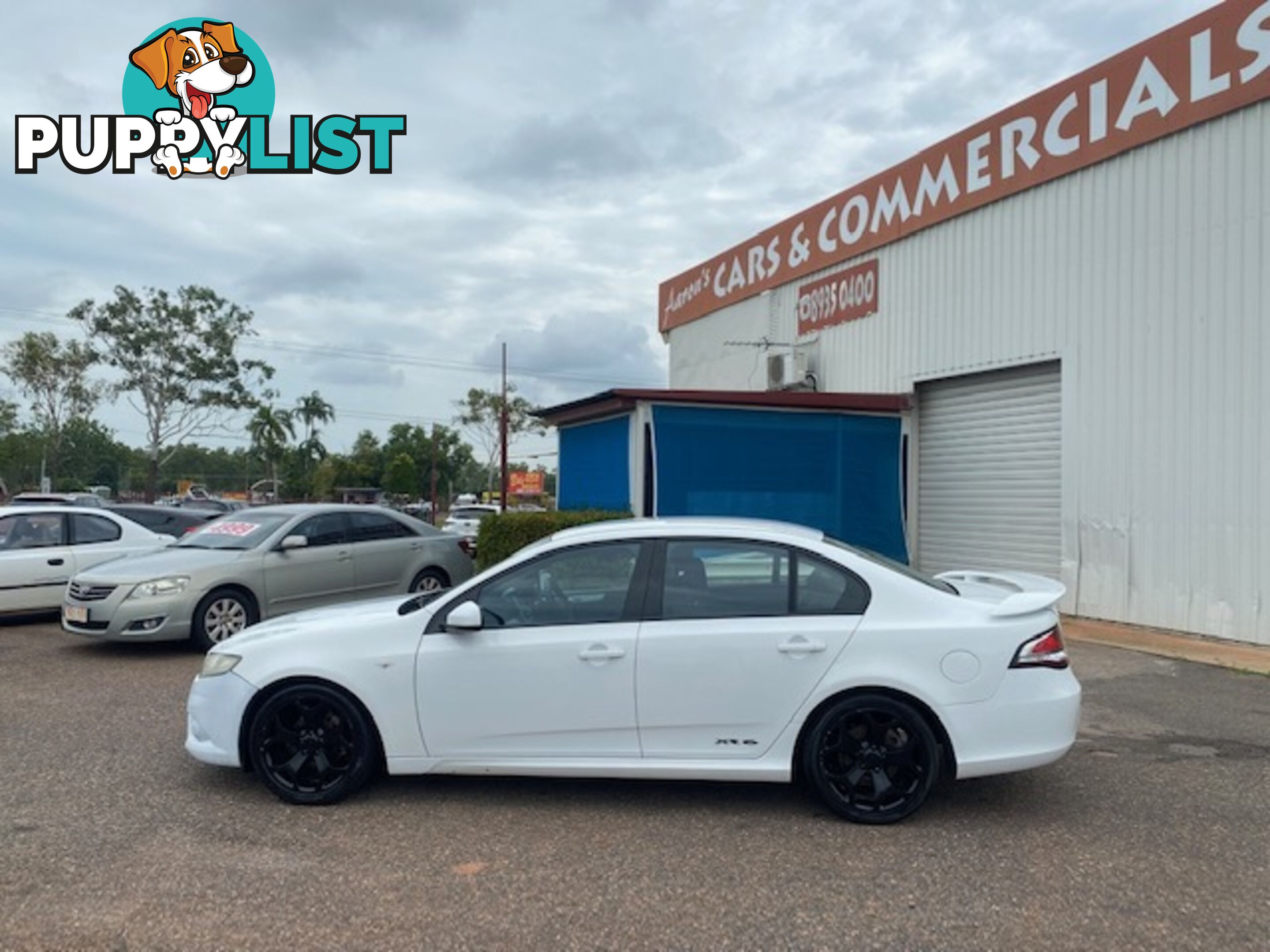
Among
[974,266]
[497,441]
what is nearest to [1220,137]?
[974,266]

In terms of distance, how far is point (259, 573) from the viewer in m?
9.66

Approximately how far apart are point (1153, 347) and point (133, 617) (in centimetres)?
1107

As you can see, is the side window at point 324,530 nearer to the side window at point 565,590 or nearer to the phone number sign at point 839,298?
the side window at point 565,590

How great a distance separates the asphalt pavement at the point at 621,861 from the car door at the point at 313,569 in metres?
3.67

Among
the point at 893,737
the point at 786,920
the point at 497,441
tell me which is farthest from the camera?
the point at 497,441

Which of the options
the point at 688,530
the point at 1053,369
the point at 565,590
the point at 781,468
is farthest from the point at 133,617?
the point at 1053,369

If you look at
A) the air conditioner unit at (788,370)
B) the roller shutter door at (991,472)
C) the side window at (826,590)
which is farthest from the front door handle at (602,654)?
the air conditioner unit at (788,370)

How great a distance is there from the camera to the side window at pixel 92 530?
1153 cm

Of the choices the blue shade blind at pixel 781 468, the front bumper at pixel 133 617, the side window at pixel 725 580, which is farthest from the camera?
the blue shade blind at pixel 781 468

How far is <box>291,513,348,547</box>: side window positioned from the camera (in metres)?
10.2

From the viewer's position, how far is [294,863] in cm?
423

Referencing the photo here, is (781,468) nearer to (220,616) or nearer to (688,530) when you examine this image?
(220,616)

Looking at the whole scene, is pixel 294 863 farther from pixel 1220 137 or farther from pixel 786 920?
pixel 1220 137

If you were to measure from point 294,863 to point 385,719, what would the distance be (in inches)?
33.1
